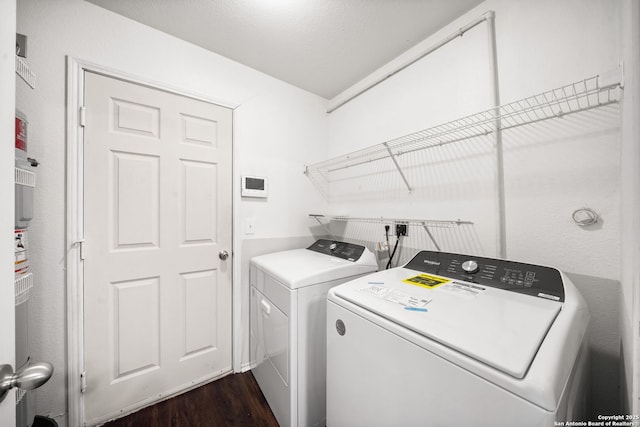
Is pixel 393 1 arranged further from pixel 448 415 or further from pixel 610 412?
pixel 610 412

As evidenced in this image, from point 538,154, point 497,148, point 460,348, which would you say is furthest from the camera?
point 497,148

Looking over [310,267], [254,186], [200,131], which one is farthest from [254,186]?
[310,267]

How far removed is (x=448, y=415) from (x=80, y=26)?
249 cm

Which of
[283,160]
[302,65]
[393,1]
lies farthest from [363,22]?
[283,160]

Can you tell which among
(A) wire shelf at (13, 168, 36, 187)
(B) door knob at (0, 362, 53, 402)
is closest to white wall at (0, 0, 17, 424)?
(B) door knob at (0, 362, 53, 402)

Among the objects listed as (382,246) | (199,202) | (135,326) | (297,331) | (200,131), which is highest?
(200,131)

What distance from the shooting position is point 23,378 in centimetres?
45

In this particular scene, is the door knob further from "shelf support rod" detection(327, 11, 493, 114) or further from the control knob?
"shelf support rod" detection(327, 11, 493, 114)

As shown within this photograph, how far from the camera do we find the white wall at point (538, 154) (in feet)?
3.02

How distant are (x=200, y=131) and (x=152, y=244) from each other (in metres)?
0.87

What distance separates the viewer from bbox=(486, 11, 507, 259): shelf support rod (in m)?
1.20

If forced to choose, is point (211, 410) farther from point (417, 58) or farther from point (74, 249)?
point (417, 58)

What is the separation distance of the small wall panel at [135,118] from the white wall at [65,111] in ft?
0.67

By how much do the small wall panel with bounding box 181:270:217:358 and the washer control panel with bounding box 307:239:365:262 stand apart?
87 centimetres
